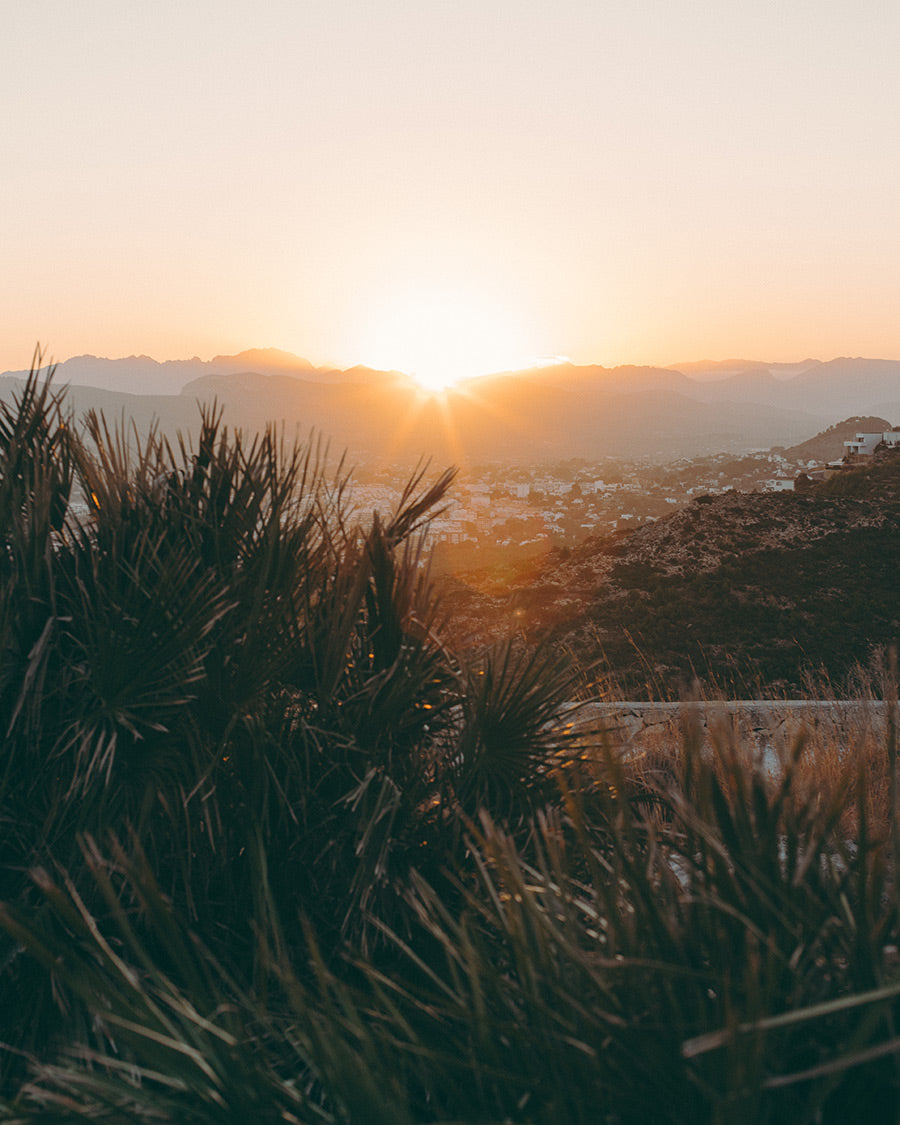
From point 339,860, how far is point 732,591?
19.2m

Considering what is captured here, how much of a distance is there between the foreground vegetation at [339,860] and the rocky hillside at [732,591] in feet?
33.7

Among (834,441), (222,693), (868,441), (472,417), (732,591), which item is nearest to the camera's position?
(222,693)

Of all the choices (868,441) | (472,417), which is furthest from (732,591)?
(472,417)

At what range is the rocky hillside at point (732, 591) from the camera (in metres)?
16.5

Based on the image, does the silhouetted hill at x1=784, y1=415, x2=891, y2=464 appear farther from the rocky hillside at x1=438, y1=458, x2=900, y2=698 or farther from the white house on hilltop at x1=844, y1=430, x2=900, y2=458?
the rocky hillside at x1=438, y1=458, x2=900, y2=698

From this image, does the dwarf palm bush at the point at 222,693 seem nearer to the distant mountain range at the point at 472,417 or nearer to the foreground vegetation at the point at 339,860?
the foreground vegetation at the point at 339,860

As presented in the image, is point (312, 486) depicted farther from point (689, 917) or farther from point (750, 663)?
point (750, 663)

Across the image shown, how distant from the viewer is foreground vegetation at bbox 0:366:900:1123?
4.56 ft

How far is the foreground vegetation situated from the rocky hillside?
10.3 meters

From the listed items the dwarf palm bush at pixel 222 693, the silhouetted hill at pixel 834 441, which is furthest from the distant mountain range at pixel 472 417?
the dwarf palm bush at pixel 222 693

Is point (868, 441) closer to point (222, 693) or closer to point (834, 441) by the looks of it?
point (834, 441)

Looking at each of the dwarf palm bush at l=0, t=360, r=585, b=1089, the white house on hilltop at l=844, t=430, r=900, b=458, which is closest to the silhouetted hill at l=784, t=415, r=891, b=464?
the white house on hilltop at l=844, t=430, r=900, b=458

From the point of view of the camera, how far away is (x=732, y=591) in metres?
20.4

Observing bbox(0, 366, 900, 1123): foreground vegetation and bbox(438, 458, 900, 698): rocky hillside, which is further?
bbox(438, 458, 900, 698): rocky hillside
